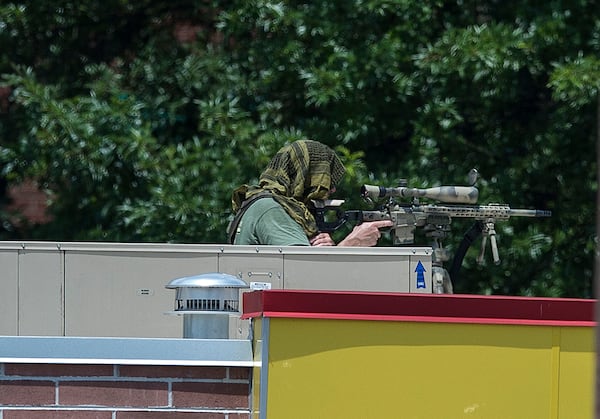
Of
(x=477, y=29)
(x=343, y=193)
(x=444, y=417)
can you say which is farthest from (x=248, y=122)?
(x=444, y=417)

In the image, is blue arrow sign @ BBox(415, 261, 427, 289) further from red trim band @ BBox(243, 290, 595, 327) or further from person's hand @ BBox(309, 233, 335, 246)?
red trim band @ BBox(243, 290, 595, 327)

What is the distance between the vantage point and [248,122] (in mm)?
9477

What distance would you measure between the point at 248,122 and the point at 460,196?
3862 millimetres

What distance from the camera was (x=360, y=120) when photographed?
9516 millimetres

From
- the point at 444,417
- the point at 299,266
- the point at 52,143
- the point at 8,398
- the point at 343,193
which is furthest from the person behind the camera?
the point at 52,143

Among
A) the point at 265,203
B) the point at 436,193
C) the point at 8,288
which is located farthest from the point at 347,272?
the point at 8,288

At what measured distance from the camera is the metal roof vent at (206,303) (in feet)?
13.1

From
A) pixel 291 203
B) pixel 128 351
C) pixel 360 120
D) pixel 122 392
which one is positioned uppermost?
pixel 360 120

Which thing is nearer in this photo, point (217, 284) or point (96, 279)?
point (217, 284)

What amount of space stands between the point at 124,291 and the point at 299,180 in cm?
118

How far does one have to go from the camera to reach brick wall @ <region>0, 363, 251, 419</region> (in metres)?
3.75

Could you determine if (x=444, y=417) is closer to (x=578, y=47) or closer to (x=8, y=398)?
(x=8, y=398)

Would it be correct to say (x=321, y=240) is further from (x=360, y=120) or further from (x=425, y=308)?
(x=360, y=120)

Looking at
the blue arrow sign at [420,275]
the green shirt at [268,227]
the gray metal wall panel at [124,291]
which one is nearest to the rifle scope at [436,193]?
the green shirt at [268,227]
